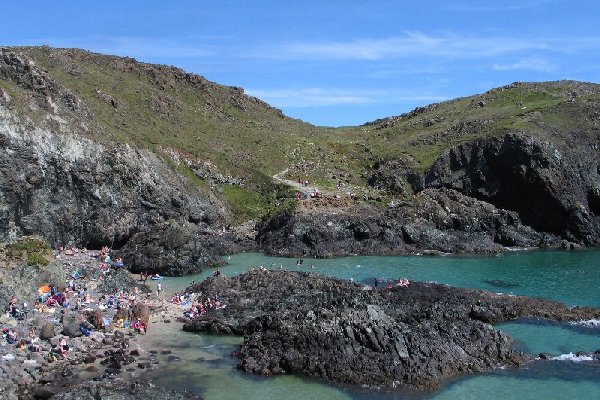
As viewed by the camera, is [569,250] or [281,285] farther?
[569,250]

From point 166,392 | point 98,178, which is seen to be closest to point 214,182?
point 98,178

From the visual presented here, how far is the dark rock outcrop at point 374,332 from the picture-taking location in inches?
1305

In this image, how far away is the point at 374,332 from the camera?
115 ft

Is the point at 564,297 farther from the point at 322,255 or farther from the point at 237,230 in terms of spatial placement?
the point at 237,230

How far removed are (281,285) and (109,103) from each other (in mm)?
68252

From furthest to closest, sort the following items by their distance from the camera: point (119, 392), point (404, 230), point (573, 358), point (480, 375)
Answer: point (404, 230), point (573, 358), point (480, 375), point (119, 392)

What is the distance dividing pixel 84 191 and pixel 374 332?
4680 cm

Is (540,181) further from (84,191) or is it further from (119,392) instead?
(119,392)

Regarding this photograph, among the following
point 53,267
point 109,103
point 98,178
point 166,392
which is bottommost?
point 166,392

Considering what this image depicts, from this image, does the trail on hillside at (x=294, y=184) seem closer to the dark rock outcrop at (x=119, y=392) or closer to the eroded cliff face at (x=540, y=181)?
the eroded cliff face at (x=540, y=181)

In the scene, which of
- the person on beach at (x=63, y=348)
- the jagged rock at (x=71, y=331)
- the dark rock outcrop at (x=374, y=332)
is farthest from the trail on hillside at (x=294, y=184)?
the person on beach at (x=63, y=348)

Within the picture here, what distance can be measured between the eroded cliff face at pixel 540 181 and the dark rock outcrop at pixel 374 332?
42.4 meters

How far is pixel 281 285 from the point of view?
1982 inches

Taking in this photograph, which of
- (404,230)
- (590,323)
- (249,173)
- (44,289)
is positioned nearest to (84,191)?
(44,289)
